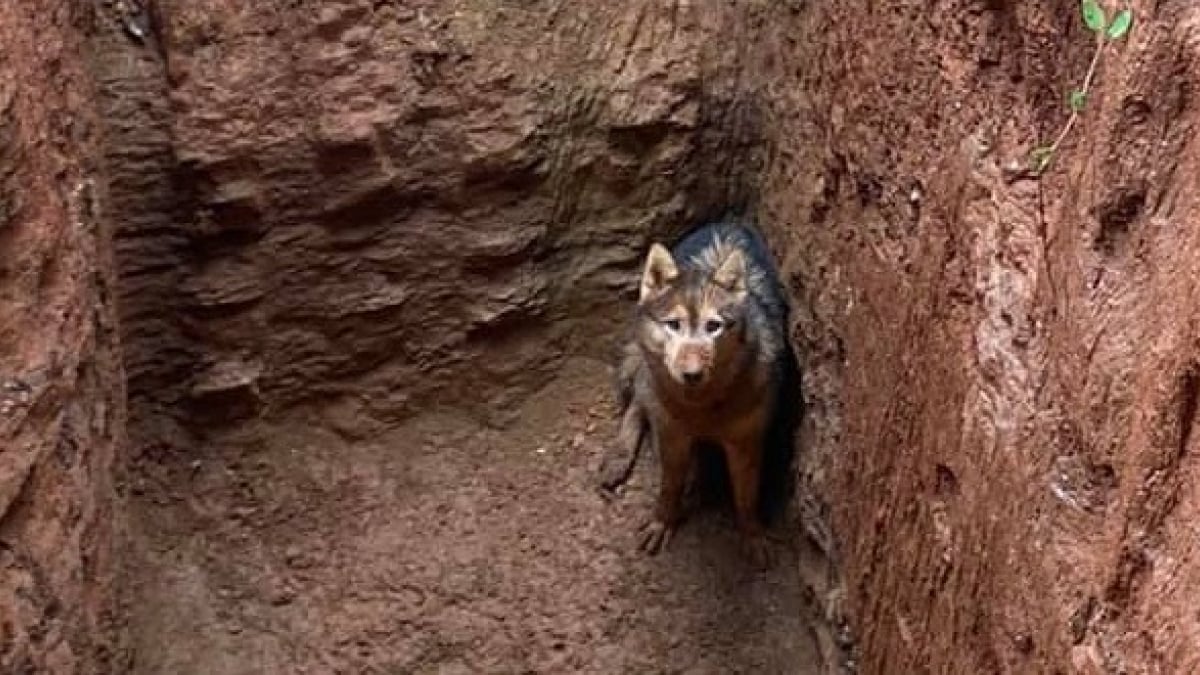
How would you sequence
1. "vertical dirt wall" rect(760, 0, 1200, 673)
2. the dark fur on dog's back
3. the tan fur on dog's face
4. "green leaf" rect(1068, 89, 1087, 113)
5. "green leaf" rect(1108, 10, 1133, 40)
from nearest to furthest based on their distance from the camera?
"vertical dirt wall" rect(760, 0, 1200, 673), "green leaf" rect(1108, 10, 1133, 40), "green leaf" rect(1068, 89, 1087, 113), the tan fur on dog's face, the dark fur on dog's back

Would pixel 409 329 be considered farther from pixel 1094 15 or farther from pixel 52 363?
pixel 1094 15

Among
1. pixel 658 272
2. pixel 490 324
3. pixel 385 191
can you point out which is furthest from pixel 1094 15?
pixel 490 324

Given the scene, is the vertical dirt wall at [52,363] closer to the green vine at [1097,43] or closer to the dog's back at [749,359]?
the dog's back at [749,359]

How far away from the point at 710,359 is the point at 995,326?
4.60ft

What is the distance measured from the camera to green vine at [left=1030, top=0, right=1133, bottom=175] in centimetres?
320

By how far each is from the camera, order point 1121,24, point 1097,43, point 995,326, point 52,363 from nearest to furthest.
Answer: point 1121,24
point 1097,43
point 995,326
point 52,363

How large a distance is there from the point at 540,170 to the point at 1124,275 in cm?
256

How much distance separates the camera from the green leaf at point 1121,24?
10.4ft

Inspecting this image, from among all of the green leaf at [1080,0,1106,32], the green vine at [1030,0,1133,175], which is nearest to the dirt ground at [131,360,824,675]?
the green vine at [1030,0,1133,175]

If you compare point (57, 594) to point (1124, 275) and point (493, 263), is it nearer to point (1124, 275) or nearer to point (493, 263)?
point (493, 263)

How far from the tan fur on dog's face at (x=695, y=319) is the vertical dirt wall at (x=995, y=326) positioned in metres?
0.21

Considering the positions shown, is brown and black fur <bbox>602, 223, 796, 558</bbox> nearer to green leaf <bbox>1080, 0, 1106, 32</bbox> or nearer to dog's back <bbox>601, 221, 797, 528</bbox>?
dog's back <bbox>601, 221, 797, 528</bbox>

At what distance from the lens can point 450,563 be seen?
5.64 meters

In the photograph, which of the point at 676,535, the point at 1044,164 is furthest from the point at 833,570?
the point at 1044,164
